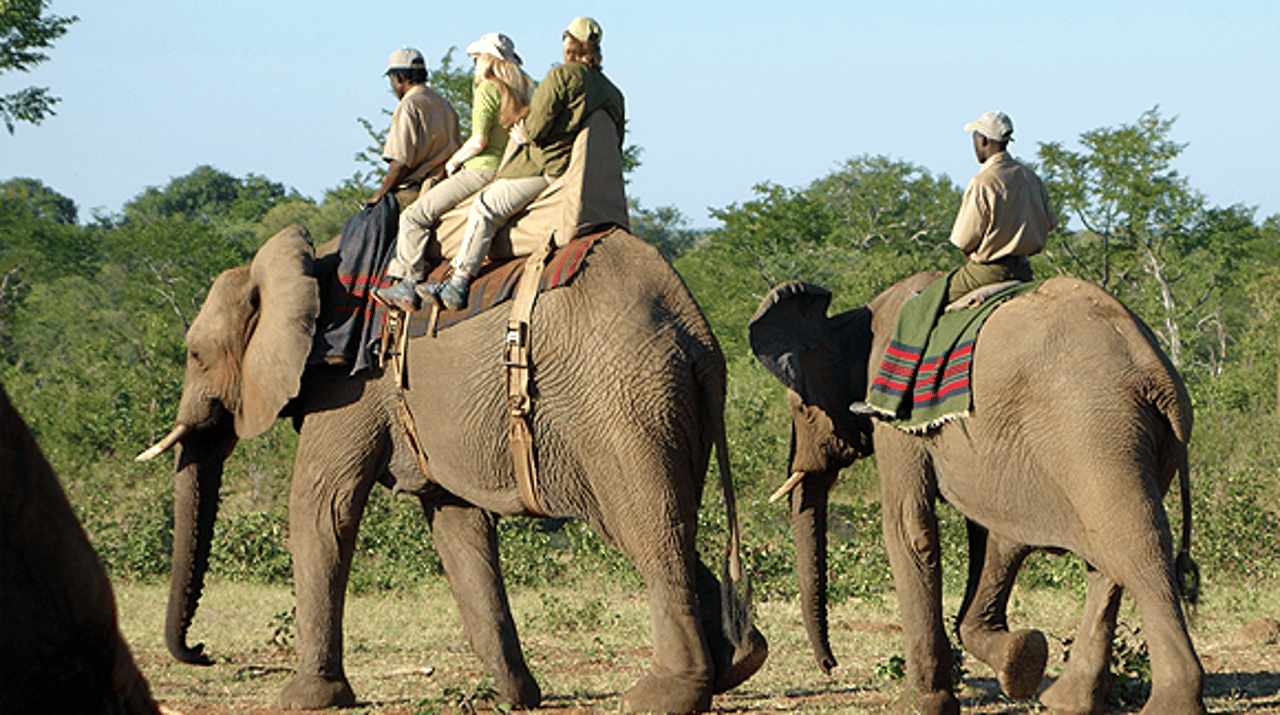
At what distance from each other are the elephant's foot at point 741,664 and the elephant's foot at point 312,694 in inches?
70.2

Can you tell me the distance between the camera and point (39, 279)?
120ft

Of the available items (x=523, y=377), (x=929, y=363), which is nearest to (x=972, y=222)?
(x=929, y=363)

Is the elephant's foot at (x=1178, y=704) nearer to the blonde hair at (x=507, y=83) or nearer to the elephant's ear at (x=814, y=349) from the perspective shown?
the elephant's ear at (x=814, y=349)

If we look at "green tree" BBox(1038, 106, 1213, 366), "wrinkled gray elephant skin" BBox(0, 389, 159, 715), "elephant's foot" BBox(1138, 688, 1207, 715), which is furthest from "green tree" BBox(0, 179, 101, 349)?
"wrinkled gray elephant skin" BBox(0, 389, 159, 715)

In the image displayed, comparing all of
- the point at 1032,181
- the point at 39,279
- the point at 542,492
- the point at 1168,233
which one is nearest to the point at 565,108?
the point at 542,492

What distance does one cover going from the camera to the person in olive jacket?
605 centimetres

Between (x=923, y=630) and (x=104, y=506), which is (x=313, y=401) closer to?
(x=923, y=630)

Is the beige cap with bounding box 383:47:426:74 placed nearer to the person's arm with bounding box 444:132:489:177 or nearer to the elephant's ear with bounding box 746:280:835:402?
the person's arm with bounding box 444:132:489:177

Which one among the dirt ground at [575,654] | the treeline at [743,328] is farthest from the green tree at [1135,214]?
the dirt ground at [575,654]

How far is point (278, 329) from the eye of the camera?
21.7 ft

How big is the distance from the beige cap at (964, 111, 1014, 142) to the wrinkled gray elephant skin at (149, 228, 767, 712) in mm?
1499

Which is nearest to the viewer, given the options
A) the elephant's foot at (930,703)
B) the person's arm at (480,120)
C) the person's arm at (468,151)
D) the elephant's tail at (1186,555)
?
the elephant's tail at (1186,555)

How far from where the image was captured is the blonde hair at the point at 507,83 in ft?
20.9

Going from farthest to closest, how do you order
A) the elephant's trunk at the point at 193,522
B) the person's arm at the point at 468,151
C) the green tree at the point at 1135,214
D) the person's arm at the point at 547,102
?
the green tree at the point at 1135,214 < the elephant's trunk at the point at 193,522 < the person's arm at the point at 468,151 < the person's arm at the point at 547,102
